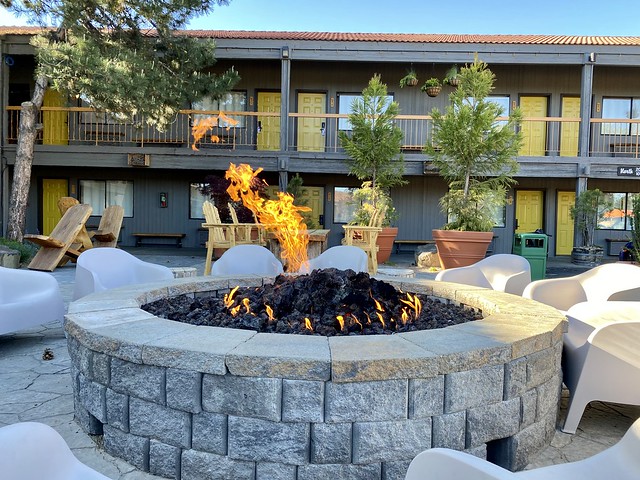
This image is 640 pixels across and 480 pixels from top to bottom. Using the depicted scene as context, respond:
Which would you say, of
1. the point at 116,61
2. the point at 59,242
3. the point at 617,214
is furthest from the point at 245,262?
the point at 617,214

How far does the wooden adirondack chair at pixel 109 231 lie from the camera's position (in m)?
9.66

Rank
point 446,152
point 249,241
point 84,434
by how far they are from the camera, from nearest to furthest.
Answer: point 84,434
point 249,241
point 446,152

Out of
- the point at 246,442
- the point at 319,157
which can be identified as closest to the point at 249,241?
the point at 319,157

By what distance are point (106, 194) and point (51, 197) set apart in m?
1.65

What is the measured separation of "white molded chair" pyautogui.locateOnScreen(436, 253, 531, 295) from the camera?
454cm

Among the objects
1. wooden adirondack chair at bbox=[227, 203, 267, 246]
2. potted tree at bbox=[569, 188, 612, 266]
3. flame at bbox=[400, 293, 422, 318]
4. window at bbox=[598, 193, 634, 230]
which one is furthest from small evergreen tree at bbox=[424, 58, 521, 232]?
window at bbox=[598, 193, 634, 230]

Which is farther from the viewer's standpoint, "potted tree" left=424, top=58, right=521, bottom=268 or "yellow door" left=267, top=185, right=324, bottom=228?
"yellow door" left=267, top=185, right=324, bottom=228

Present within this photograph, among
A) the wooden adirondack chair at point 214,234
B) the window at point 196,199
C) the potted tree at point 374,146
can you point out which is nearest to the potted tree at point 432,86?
the potted tree at point 374,146

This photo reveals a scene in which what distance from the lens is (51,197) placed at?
567 inches

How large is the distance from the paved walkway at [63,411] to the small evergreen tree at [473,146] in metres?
6.17

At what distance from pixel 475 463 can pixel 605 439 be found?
6.20 ft

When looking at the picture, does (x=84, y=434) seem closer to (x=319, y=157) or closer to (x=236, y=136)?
(x=319, y=157)

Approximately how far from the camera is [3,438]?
1127 mm

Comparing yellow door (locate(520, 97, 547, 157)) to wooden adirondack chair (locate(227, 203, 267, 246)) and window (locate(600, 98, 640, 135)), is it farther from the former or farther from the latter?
wooden adirondack chair (locate(227, 203, 267, 246))
